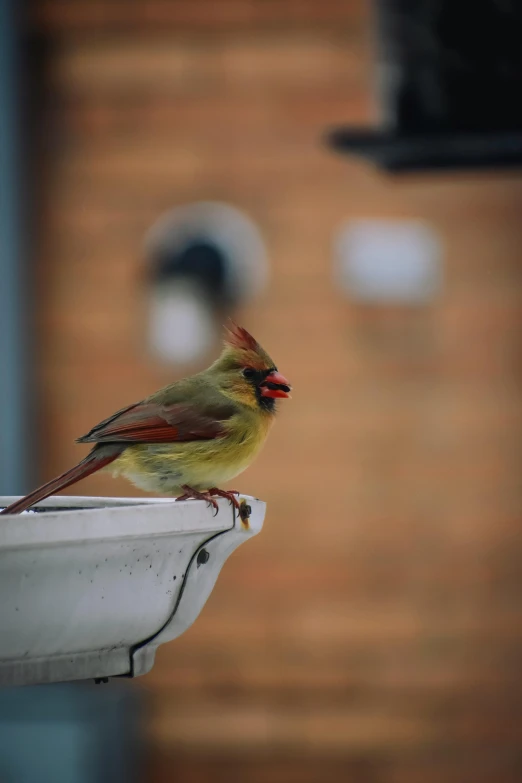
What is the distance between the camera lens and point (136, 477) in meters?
2.44

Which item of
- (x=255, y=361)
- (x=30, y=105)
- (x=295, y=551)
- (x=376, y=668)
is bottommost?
(x=376, y=668)

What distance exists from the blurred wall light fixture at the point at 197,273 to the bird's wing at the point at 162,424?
10.6 ft

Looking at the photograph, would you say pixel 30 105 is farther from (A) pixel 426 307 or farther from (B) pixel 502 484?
(B) pixel 502 484

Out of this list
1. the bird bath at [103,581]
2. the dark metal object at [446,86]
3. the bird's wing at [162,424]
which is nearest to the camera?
the bird bath at [103,581]

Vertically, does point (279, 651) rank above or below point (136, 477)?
below

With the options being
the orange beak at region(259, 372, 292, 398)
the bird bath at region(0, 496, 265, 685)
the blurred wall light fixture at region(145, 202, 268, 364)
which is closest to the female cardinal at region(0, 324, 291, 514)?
the orange beak at region(259, 372, 292, 398)

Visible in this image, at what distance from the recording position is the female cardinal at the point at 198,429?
7.82 feet

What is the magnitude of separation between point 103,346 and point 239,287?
669mm

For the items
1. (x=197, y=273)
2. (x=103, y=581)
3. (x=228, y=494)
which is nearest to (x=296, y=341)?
(x=197, y=273)

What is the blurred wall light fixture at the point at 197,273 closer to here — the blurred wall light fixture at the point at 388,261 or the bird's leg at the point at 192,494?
the blurred wall light fixture at the point at 388,261

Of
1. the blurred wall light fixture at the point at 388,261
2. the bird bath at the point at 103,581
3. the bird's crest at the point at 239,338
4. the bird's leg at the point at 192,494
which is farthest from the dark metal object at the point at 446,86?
the blurred wall light fixture at the point at 388,261

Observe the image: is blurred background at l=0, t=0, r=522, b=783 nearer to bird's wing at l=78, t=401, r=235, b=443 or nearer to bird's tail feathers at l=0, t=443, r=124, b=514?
bird's wing at l=78, t=401, r=235, b=443

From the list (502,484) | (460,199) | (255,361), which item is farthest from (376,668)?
(255,361)

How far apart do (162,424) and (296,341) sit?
348 cm
